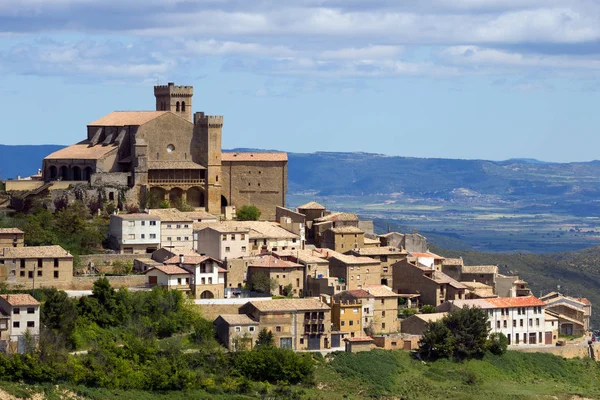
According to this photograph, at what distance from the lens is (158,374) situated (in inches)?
2478

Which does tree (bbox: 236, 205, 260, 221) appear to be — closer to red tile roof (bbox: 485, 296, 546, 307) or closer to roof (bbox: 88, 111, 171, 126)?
roof (bbox: 88, 111, 171, 126)

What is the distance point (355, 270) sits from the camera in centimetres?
7600

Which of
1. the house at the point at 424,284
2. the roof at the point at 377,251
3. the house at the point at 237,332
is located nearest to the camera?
the house at the point at 237,332

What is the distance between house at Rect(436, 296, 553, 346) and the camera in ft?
243

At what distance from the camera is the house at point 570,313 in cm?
8000

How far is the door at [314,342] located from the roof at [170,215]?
12980 millimetres

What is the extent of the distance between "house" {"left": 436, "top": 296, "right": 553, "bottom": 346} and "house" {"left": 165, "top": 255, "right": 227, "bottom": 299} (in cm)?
1108

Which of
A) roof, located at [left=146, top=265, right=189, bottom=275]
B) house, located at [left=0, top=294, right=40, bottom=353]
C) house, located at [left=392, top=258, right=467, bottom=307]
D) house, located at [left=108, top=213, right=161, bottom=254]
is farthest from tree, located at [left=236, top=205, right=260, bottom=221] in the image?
house, located at [left=0, top=294, right=40, bottom=353]

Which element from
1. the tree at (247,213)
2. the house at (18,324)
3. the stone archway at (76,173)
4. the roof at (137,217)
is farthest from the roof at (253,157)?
the house at (18,324)

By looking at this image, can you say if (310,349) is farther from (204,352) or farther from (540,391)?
(540,391)

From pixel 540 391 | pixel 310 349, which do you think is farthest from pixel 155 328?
pixel 540 391

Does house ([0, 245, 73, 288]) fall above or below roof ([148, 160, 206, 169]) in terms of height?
below

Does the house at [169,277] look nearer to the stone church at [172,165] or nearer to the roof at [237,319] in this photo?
the roof at [237,319]

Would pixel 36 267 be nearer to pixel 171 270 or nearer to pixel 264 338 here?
pixel 171 270
